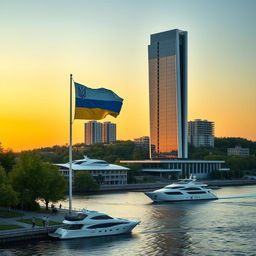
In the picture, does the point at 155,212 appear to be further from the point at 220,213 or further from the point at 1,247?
the point at 1,247

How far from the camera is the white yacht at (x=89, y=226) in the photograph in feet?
164

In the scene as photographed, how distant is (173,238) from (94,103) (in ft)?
56.0

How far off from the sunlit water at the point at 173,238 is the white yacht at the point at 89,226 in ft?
2.64

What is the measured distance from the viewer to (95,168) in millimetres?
147500

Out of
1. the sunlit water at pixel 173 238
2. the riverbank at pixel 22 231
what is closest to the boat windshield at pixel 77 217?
the riverbank at pixel 22 231

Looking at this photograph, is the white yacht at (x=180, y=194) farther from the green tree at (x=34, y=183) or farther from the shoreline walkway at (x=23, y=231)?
the shoreline walkway at (x=23, y=231)

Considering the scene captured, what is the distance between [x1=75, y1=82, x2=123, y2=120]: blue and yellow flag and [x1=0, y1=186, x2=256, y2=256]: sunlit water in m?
13.4

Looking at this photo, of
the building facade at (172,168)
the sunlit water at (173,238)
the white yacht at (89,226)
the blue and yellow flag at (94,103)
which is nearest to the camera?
the sunlit water at (173,238)

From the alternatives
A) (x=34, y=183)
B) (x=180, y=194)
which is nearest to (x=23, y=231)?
(x=34, y=183)

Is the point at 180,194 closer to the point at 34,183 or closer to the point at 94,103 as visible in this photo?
the point at 34,183

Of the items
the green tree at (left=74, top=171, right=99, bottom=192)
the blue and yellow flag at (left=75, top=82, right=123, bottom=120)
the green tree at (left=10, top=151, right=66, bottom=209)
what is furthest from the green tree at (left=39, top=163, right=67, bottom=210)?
the green tree at (left=74, top=171, right=99, bottom=192)

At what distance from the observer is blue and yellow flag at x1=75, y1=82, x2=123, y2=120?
4956cm

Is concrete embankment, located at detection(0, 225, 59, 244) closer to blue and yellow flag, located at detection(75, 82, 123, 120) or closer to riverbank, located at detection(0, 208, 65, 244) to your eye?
riverbank, located at detection(0, 208, 65, 244)

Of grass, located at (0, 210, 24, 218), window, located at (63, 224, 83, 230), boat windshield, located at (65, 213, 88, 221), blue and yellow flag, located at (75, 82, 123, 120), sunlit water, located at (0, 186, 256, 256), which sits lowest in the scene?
sunlit water, located at (0, 186, 256, 256)
